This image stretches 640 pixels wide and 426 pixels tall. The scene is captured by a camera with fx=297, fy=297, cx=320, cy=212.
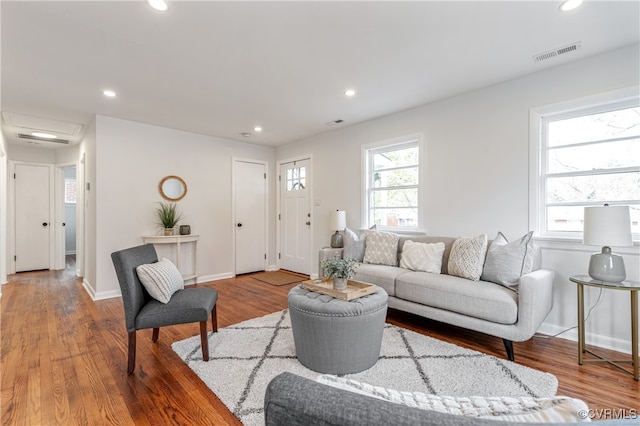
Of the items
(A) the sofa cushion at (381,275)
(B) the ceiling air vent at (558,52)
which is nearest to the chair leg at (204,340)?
(A) the sofa cushion at (381,275)

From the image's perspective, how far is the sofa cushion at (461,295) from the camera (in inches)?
A: 91.4

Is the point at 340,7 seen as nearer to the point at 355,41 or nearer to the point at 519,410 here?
the point at 355,41

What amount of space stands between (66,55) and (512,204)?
4.33m

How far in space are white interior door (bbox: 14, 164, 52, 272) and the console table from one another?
3398mm

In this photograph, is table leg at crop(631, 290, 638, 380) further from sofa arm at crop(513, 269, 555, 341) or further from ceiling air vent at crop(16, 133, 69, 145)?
ceiling air vent at crop(16, 133, 69, 145)

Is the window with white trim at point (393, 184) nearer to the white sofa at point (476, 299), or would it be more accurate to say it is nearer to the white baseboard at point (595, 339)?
the white sofa at point (476, 299)

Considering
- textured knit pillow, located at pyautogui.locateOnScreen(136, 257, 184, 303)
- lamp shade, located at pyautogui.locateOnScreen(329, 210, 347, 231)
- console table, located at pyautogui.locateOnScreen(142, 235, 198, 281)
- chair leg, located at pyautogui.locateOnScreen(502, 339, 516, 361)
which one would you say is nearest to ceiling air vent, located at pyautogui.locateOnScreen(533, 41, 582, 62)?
chair leg, located at pyautogui.locateOnScreen(502, 339, 516, 361)

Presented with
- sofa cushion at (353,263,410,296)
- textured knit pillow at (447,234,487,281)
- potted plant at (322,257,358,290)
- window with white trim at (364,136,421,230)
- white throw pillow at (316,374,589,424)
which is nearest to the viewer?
white throw pillow at (316,374,589,424)

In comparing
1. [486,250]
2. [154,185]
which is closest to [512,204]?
[486,250]

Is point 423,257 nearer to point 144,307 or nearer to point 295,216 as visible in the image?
point 144,307

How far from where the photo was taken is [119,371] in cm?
217

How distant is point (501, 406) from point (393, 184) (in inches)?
147

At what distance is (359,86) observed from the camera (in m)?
3.18

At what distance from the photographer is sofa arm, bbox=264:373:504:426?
399mm
